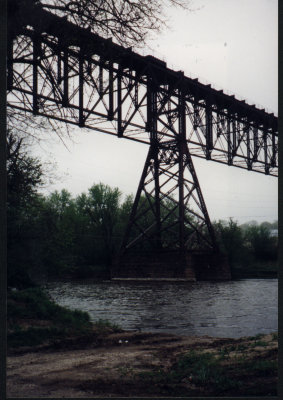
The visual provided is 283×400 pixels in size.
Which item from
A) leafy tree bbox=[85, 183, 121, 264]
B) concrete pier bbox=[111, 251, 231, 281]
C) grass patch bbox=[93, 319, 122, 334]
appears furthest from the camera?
leafy tree bbox=[85, 183, 121, 264]

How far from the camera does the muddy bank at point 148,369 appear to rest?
409 centimetres

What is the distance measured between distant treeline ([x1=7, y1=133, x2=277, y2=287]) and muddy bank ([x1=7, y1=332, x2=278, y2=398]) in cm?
487

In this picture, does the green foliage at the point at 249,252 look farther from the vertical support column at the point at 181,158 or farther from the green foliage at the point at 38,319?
the green foliage at the point at 38,319

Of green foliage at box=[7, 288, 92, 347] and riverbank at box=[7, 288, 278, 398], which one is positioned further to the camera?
green foliage at box=[7, 288, 92, 347]

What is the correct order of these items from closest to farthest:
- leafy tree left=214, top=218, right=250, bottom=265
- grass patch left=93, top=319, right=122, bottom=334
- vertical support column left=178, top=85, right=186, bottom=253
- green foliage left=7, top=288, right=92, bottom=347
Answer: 1. green foliage left=7, top=288, right=92, bottom=347
2. grass patch left=93, top=319, right=122, bottom=334
3. vertical support column left=178, top=85, right=186, bottom=253
4. leafy tree left=214, top=218, right=250, bottom=265

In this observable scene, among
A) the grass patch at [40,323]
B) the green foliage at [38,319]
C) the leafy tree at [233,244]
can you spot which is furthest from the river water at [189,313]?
the leafy tree at [233,244]

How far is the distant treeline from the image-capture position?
11.9 m

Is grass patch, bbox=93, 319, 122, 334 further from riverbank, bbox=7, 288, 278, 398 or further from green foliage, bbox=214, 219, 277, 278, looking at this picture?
green foliage, bbox=214, 219, 277, 278

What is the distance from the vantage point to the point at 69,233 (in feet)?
53.9

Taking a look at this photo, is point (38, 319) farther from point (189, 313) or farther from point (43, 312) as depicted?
point (189, 313)

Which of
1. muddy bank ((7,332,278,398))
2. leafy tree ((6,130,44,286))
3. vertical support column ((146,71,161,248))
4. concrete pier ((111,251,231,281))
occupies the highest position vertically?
vertical support column ((146,71,161,248))

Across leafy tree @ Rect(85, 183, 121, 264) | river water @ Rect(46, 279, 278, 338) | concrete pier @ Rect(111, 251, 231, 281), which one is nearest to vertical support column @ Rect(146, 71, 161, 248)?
concrete pier @ Rect(111, 251, 231, 281)

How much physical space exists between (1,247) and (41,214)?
10468 mm

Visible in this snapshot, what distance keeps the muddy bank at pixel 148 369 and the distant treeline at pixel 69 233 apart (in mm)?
4865
